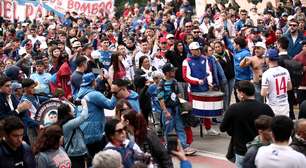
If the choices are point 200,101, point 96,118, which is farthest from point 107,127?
point 200,101

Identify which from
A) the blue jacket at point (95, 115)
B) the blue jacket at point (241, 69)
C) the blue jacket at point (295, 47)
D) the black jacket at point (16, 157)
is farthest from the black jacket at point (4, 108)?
the blue jacket at point (295, 47)

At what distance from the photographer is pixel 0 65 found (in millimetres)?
13492

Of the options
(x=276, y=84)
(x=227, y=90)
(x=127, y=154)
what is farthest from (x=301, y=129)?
(x=227, y=90)

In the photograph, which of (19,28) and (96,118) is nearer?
(96,118)

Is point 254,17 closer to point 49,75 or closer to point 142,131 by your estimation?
point 49,75

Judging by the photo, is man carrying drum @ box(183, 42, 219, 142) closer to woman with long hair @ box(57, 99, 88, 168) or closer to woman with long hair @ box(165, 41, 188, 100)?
woman with long hair @ box(165, 41, 188, 100)

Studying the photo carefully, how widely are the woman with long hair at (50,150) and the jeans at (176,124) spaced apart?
4.21m

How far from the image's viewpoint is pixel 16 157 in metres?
6.47

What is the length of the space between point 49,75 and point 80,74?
1.57 metres

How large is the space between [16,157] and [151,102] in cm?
464

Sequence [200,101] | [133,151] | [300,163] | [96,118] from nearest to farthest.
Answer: [300,163] < [133,151] < [96,118] < [200,101]

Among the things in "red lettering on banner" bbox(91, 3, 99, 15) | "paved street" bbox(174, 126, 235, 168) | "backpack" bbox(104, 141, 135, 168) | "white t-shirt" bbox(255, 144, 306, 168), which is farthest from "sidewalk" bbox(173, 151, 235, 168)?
"red lettering on banner" bbox(91, 3, 99, 15)

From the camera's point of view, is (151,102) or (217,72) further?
(217,72)

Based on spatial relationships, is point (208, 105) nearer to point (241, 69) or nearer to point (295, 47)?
point (241, 69)
